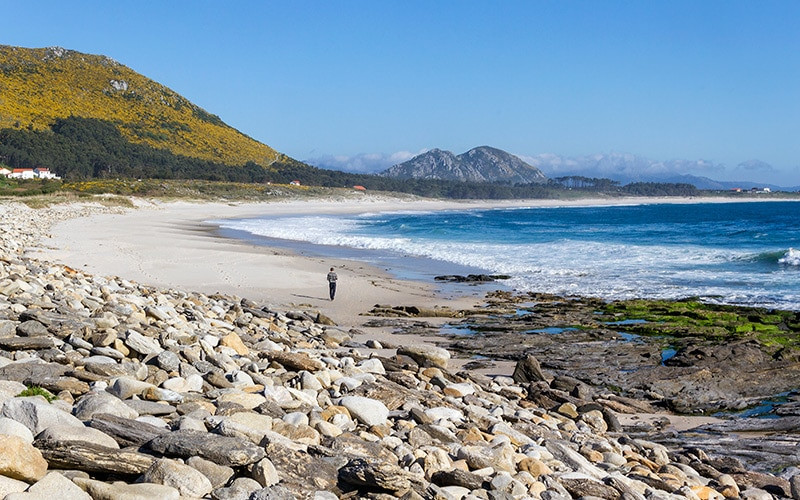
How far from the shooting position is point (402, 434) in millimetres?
5863

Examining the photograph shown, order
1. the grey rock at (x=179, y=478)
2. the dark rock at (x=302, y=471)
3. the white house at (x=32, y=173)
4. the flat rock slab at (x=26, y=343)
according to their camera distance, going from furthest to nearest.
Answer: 1. the white house at (x=32, y=173)
2. the flat rock slab at (x=26, y=343)
3. the dark rock at (x=302, y=471)
4. the grey rock at (x=179, y=478)

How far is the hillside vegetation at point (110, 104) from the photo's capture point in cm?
11356

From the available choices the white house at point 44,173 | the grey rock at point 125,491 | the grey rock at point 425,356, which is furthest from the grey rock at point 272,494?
the white house at point 44,173

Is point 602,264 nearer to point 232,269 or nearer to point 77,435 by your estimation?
point 232,269

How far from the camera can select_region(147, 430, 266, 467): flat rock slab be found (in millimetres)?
4348

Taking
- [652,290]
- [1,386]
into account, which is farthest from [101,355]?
[652,290]

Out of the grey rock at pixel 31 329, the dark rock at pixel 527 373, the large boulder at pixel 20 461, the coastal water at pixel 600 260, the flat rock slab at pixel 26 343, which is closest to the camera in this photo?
the large boulder at pixel 20 461

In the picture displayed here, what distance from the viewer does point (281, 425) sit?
5.25 metres

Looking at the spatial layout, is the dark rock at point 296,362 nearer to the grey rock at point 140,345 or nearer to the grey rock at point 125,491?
the grey rock at point 140,345

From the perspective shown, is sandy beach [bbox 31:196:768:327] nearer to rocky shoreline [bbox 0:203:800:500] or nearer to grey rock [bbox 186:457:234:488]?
rocky shoreline [bbox 0:203:800:500]

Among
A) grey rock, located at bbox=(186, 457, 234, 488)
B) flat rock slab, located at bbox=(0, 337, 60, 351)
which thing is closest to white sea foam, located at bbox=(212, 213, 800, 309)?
flat rock slab, located at bbox=(0, 337, 60, 351)

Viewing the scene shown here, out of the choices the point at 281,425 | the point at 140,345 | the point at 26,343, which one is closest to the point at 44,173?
the point at 26,343

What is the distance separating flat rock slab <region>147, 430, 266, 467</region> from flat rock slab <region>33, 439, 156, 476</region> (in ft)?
0.63

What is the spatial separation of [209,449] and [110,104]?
451 feet
